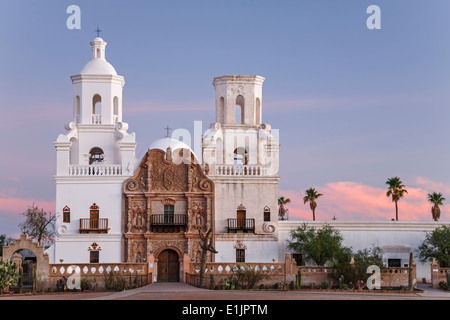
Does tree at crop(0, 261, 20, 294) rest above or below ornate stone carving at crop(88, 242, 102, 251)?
below

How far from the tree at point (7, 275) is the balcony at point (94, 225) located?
8069 millimetres

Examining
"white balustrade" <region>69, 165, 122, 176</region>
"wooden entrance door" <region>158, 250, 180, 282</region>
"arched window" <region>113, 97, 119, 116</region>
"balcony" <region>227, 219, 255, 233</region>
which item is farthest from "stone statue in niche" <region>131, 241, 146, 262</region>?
"arched window" <region>113, 97, 119, 116</region>

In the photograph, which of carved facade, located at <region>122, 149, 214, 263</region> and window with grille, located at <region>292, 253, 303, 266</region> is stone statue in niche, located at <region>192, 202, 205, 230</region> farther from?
window with grille, located at <region>292, 253, 303, 266</region>

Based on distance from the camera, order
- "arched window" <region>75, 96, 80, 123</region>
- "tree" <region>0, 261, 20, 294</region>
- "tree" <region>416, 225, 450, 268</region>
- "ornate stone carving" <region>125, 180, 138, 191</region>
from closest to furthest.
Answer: "tree" <region>0, 261, 20, 294</region>, "tree" <region>416, 225, 450, 268</region>, "ornate stone carving" <region>125, 180, 138, 191</region>, "arched window" <region>75, 96, 80, 123</region>

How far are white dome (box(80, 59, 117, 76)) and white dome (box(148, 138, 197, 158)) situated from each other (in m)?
5.21

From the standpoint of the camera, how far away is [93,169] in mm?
58438

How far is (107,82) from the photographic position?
60125 millimetres

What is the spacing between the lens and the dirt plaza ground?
4225 centimetres

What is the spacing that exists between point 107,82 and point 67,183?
718 cm

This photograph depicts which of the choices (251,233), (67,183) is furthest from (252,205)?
(67,183)

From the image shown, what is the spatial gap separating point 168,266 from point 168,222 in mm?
2722
